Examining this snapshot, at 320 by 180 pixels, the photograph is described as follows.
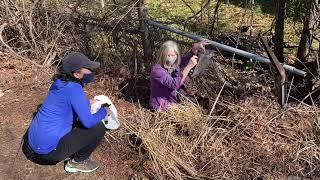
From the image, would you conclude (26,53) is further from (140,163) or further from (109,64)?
(140,163)

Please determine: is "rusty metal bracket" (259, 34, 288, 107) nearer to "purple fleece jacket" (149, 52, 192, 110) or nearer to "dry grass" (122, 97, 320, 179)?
"dry grass" (122, 97, 320, 179)

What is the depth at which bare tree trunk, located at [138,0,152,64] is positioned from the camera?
5.10m

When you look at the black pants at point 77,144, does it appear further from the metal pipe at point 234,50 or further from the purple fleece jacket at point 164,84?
the metal pipe at point 234,50

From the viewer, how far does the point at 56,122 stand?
153 inches

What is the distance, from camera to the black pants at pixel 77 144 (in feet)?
12.9

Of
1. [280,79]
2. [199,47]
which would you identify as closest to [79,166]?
[199,47]

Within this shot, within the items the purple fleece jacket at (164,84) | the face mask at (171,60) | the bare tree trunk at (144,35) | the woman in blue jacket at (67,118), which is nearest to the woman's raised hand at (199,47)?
the purple fleece jacket at (164,84)

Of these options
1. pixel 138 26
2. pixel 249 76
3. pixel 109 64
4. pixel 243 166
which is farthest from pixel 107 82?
pixel 243 166

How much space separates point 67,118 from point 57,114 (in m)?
0.11

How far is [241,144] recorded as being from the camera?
13.2 feet

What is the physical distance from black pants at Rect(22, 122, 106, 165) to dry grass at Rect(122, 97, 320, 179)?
0.44 metres

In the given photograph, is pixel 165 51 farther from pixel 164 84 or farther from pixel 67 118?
pixel 67 118

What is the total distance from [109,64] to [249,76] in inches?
66.2

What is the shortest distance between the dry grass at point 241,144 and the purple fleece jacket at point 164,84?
1.05 feet
